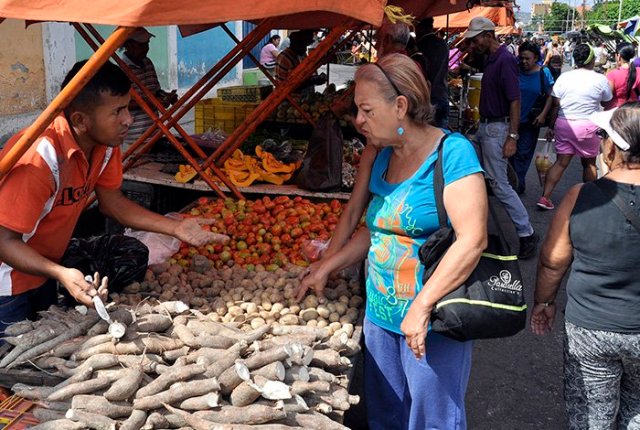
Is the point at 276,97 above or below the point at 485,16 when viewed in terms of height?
below

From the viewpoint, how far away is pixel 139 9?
2143mm

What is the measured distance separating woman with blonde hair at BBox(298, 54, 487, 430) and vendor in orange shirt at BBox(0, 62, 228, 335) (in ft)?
3.60

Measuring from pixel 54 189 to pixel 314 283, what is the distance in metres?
1.33

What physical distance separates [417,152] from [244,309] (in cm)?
132

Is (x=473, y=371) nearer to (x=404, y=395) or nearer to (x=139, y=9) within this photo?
(x=404, y=395)

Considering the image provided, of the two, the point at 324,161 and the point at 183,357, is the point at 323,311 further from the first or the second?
the point at 324,161

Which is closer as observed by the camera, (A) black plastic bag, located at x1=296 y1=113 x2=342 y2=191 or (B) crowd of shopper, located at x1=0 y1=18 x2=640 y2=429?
(B) crowd of shopper, located at x1=0 y1=18 x2=640 y2=429

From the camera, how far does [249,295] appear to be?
11.2 feet

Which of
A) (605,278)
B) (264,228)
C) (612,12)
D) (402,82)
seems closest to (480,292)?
(605,278)

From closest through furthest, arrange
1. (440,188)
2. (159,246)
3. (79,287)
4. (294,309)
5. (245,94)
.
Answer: (440,188), (79,287), (294,309), (159,246), (245,94)

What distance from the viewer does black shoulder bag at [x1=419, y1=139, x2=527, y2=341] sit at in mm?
2383

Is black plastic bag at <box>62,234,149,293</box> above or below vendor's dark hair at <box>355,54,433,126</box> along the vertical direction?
below

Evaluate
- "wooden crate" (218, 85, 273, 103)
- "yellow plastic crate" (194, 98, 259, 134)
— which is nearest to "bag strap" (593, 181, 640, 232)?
"yellow plastic crate" (194, 98, 259, 134)

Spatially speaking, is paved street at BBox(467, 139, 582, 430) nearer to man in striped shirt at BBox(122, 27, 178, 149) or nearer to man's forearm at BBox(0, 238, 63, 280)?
man's forearm at BBox(0, 238, 63, 280)
